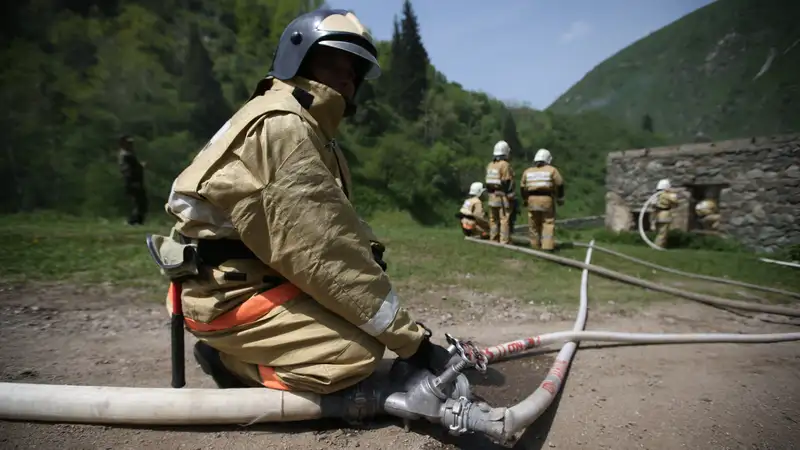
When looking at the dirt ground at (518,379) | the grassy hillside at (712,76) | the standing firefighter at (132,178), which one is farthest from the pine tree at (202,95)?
the grassy hillside at (712,76)

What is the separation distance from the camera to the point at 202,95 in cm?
2036

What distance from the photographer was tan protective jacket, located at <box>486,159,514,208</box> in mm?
9883

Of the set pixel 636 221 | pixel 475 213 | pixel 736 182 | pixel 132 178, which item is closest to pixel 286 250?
pixel 475 213

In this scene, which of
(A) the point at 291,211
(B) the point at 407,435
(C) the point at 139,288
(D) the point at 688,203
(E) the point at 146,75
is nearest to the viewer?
(A) the point at 291,211

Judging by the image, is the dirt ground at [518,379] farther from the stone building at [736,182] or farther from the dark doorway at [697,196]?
the dark doorway at [697,196]

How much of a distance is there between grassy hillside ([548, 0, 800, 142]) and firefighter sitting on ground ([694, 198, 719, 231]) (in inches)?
228

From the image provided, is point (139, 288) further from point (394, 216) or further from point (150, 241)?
point (394, 216)

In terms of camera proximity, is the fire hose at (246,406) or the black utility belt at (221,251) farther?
the black utility belt at (221,251)

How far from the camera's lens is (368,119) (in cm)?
2592

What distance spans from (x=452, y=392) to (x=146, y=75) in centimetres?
2240

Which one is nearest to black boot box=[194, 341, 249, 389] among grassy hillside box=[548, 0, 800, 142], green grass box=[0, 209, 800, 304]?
green grass box=[0, 209, 800, 304]

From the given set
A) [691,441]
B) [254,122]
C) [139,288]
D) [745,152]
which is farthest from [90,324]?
[745,152]

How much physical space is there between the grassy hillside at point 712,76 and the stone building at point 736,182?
5845 millimetres

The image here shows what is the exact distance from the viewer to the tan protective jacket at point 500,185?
9883 mm
